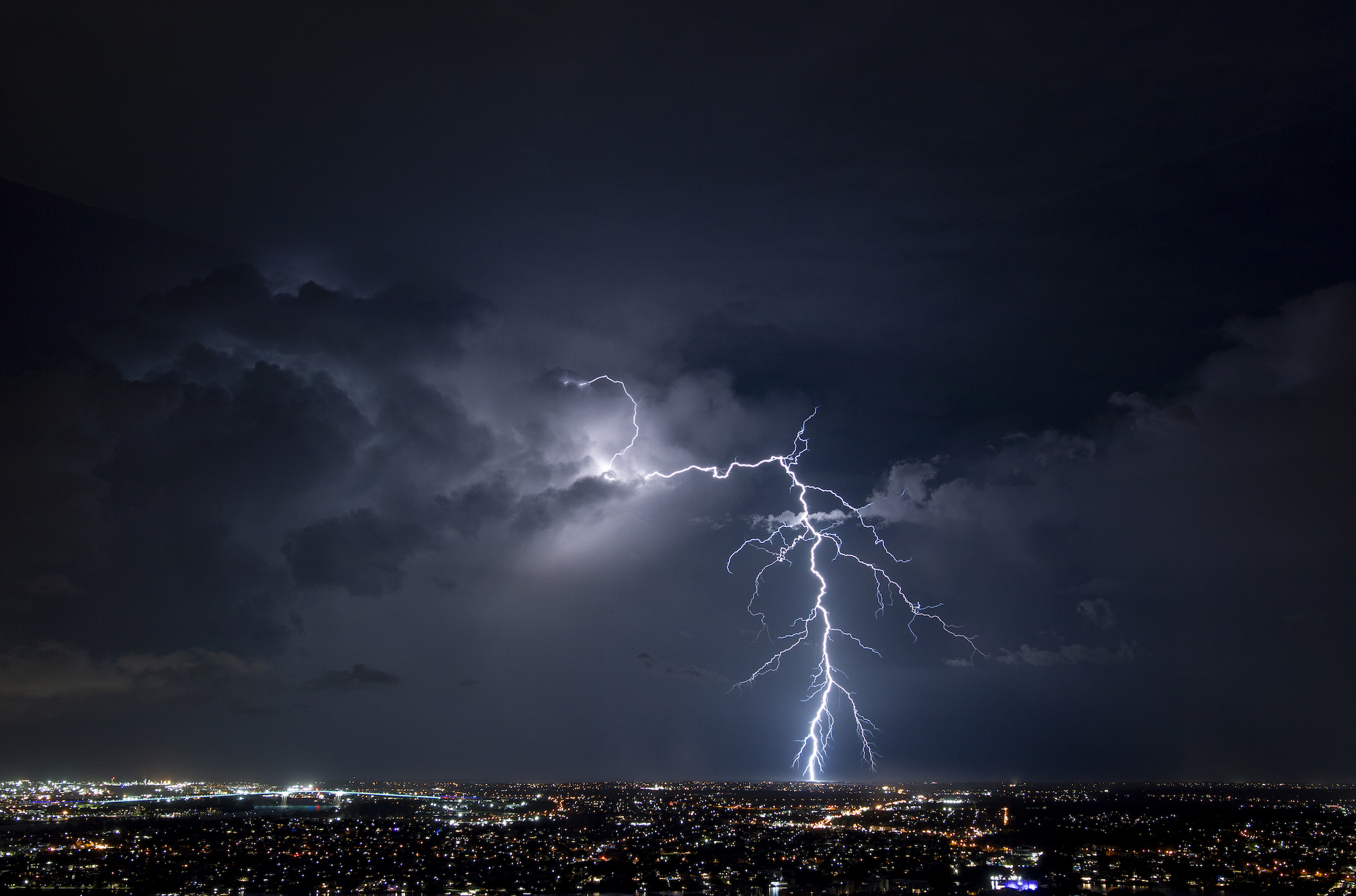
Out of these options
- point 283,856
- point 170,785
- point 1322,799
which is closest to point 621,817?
point 283,856

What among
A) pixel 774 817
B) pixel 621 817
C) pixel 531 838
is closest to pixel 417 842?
pixel 531 838

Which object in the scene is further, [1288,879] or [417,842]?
[417,842]

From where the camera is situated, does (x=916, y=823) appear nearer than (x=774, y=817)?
Yes

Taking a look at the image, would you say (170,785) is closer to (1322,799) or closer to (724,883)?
(724,883)

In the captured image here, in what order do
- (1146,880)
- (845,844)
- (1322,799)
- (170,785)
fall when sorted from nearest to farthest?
1. (1146,880)
2. (845,844)
3. (1322,799)
4. (170,785)

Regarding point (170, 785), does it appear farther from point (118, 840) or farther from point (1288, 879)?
point (1288, 879)

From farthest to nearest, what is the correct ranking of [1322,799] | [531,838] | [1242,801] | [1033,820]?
[1322,799]
[1242,801]
[1033,820]
[531,838]

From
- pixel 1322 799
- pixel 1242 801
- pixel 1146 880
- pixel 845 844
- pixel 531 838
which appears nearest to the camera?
pixel 1146 880

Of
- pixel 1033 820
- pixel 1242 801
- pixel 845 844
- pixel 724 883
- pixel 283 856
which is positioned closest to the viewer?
pixel 724 883

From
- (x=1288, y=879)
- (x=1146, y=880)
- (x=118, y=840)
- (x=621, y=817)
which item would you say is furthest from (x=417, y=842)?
(x=1288, y=879)
